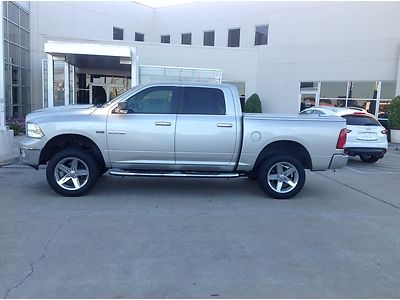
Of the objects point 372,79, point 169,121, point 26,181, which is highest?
point 372,79


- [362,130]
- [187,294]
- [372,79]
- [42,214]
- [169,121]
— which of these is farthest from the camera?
[372,79]

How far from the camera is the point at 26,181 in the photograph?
7973 millimetres

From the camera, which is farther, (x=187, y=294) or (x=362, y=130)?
(x=362, y=130)

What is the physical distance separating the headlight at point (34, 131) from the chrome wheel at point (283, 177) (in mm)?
4070

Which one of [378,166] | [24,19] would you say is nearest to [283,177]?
[378,166]

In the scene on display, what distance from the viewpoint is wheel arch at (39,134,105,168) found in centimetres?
685

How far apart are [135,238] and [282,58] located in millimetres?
21157

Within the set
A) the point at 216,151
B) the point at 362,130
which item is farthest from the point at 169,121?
the point at 362,130

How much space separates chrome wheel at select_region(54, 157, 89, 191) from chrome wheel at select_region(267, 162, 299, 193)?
330 cm

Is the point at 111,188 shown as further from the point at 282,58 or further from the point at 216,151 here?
the point at 282,58

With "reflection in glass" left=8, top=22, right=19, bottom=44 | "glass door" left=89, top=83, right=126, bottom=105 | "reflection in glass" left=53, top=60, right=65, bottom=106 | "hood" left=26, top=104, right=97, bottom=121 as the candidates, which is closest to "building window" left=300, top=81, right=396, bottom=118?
"glass door" left=89, top=83, right=126, bottom=105

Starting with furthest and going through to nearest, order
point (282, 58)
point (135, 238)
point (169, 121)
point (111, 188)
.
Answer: point (282, 58)
point (111, 188)
point (169, 121)
point (135, 238)

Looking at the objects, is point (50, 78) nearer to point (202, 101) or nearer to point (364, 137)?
point (202, 101)

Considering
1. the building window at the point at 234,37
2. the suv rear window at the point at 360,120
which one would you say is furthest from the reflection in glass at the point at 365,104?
the building window at the point at 234,37
